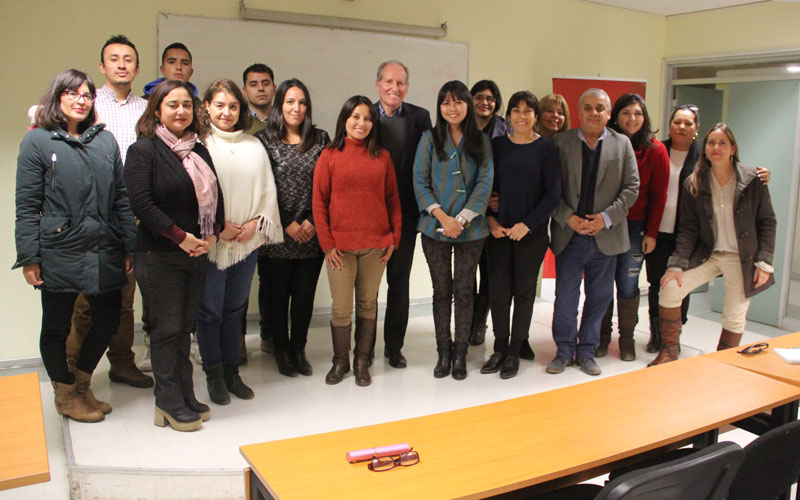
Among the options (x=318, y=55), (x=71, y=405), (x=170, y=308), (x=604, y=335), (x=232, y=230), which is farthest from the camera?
(x=318, y=55)

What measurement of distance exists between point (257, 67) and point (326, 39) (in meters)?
1.10

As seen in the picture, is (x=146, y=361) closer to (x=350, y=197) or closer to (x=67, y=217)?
(x=67, y=217)

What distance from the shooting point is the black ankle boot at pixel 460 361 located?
3.69 metres

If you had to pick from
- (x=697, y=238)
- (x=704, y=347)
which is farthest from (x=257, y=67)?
(x=704, y=347)

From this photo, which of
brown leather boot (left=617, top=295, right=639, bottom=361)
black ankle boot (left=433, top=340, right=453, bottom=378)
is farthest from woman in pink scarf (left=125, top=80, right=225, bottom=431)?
brown leather boot (left=617, top=295, right=639, bottom=361)

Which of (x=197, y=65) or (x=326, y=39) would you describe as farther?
(x=326, y=39)

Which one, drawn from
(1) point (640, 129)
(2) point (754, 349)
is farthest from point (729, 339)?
(1) point (640, 129)

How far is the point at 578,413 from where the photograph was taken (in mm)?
1943

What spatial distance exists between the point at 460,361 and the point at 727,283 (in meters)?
1.56

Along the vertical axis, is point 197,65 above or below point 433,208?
above

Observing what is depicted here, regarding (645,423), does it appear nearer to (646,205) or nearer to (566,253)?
(566,253)

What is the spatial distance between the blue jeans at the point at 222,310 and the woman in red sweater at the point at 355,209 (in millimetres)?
438

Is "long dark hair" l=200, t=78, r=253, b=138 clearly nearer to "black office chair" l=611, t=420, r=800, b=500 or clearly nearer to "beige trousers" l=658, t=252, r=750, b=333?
"black office chair" l=611, t=420, r=800, b=500

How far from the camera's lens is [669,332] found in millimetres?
3908
